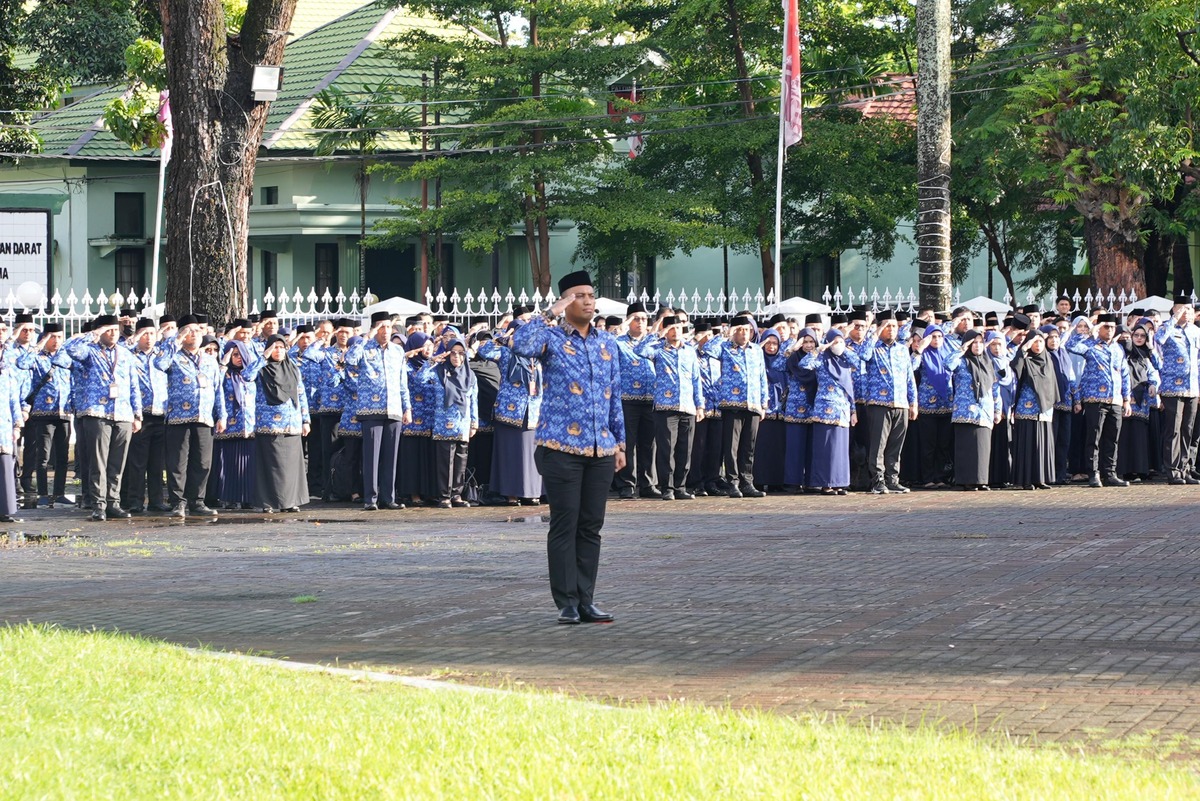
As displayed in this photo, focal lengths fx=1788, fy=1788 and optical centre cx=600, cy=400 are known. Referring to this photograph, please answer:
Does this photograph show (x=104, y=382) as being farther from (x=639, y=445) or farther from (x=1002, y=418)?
(x=1002, y=418)

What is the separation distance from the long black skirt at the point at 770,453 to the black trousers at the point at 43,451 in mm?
7894

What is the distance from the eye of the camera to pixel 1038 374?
21062 millimetres

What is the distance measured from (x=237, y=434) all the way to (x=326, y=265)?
2762cm

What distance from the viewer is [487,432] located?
779 inches

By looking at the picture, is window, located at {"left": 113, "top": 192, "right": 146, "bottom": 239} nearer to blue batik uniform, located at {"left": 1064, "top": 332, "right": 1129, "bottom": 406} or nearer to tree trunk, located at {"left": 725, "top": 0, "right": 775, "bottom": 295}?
tree trunk, located at {"left": 725, "top": 0, "right": 775, "bottom": 295}

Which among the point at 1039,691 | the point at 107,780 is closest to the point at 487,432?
the point at 1039,691

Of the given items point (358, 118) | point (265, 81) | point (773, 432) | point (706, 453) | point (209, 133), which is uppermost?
point (358, 118)

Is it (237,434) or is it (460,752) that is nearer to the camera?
(460,752)

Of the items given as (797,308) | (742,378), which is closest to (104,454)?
(742,378)

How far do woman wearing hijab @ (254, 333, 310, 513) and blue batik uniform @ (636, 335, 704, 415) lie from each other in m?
3.91

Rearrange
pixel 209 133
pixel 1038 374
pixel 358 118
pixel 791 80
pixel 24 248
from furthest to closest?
pixel 358 118
pixel 791 80
pixel 24 248
pixel 1038 374
pixel 209 133

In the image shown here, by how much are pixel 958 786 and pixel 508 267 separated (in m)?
40.1

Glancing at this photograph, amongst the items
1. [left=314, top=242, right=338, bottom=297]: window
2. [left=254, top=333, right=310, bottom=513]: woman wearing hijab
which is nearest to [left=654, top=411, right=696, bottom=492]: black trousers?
[left=254, top=333, right=310, bottom=513]: woman wearing hijab

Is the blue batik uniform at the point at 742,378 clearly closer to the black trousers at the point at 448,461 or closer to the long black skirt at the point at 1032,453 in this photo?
the black trousers at the point at 448,461
